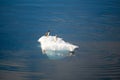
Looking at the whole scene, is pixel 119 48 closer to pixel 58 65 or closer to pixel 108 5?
pixel 58 65

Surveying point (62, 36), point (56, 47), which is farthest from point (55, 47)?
point (62, 36)

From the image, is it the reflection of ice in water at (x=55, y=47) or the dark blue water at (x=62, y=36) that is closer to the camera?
the dark blue water at (x=62, y=36)

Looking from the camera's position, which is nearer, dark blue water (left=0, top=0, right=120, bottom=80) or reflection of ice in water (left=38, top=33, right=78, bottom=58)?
dark blue water (left=0, top=0, right=120, bottom=80)

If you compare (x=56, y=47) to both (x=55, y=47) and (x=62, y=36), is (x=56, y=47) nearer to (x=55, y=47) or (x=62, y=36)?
(x=55, y=47)

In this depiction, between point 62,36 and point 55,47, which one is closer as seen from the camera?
point 55,47
